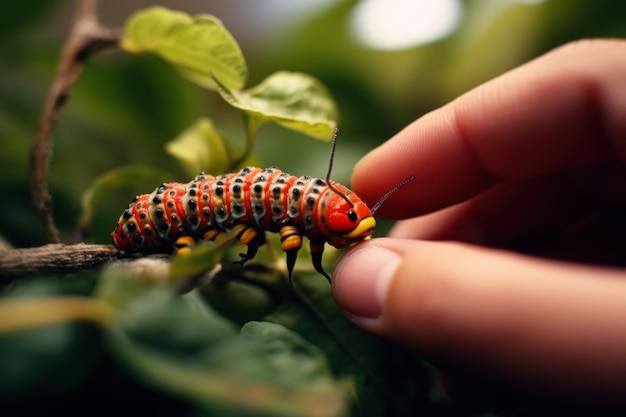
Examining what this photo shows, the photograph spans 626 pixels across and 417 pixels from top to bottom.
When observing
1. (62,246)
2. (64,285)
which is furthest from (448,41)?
(64,285)

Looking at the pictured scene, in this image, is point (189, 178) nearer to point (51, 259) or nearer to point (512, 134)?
point (51, 259)

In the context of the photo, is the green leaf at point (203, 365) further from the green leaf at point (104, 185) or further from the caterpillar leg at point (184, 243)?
the green leaf at point (104, 185)

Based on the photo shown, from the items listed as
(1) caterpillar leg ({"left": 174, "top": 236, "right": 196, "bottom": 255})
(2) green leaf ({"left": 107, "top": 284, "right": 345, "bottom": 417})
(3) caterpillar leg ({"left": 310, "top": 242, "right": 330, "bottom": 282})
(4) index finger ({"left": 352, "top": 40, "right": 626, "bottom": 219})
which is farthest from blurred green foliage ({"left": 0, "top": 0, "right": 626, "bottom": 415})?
(4) index finger ({"left": 352, "top": 40, "right": 626, "bottom": 219})

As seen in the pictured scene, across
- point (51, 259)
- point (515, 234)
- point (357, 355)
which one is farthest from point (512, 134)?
point (51, 259)

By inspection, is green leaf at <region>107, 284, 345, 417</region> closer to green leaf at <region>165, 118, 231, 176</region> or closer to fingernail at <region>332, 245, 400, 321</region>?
fingernail at <region>332, 245, 400, 321</region>

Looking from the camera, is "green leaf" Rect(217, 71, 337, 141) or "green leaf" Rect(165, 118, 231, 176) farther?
"green leaf" Rect(165, 118, 231, 176)

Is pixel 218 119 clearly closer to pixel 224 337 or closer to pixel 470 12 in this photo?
pixel 470 12
